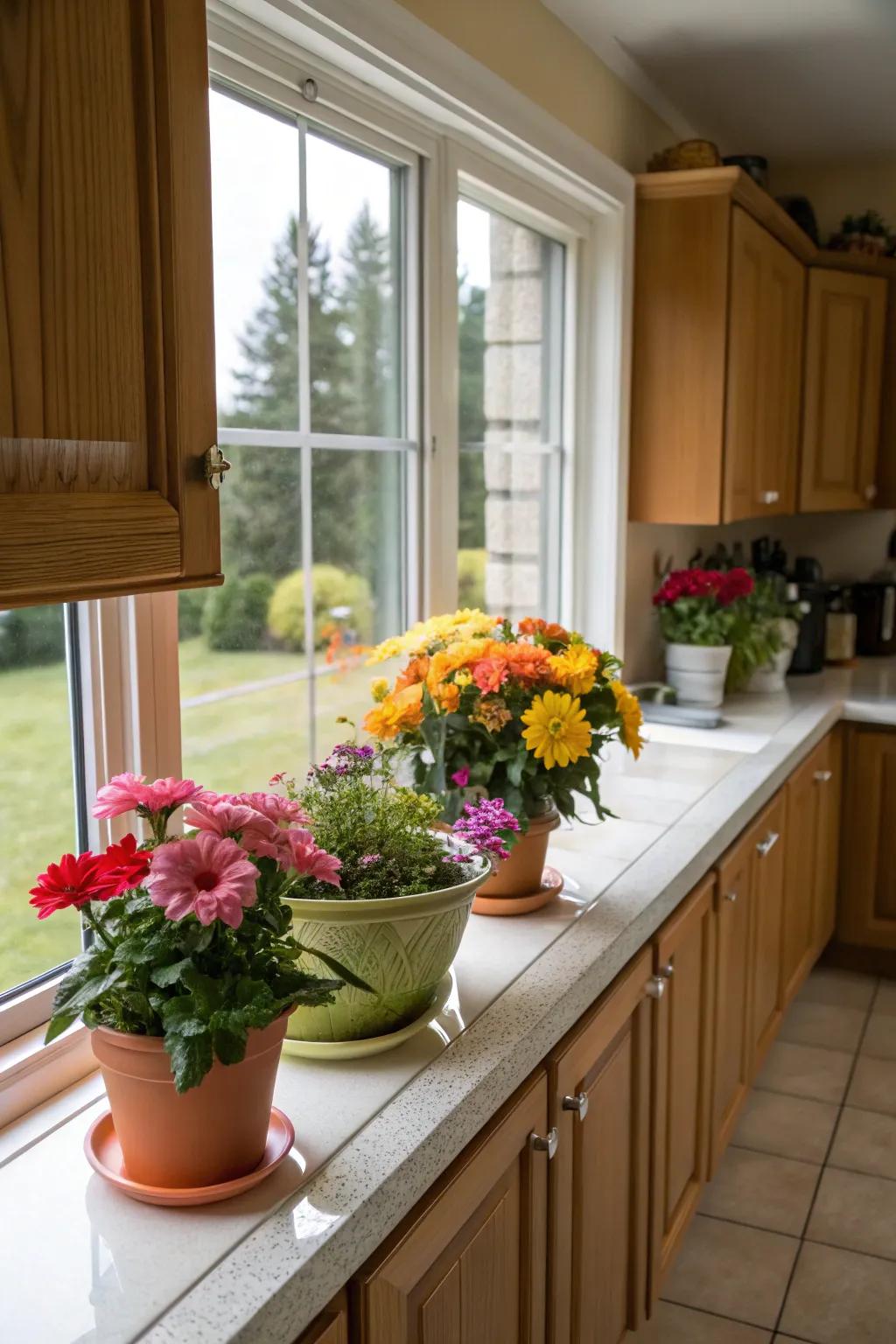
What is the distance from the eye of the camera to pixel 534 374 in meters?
2.76

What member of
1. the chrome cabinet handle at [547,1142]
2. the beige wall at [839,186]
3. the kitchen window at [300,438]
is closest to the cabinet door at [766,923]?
the kitchen window at [300,438]

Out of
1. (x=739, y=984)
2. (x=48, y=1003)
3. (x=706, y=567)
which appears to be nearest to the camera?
(x=48, y=1003)

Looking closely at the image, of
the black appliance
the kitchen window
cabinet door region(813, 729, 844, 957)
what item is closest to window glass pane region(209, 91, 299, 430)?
the kitchen window

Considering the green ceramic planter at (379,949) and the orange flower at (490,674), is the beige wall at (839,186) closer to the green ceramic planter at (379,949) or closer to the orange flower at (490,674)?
the orange flower at (490,674)

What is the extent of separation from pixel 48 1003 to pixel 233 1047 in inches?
Answer: 18.3

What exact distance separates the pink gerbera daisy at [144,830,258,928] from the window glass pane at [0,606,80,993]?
1.37 feet

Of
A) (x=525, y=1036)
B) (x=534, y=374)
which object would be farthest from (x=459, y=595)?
(x=525, y=1036)

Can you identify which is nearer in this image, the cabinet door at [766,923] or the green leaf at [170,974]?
the green leaf at [170,974]

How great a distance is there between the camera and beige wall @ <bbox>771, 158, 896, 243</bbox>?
158 inches

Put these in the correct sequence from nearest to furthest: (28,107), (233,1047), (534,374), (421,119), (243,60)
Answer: (28,107), (233,1047), (243,60), (421,119), (534,374)

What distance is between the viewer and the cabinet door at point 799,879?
2.88m

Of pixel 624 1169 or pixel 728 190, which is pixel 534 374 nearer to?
pixel 728 190

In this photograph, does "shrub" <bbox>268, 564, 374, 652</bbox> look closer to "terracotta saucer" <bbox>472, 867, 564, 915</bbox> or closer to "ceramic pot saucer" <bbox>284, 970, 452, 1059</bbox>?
"terracotta saucer" <bbox>472, 867, 564, 915</bbox>

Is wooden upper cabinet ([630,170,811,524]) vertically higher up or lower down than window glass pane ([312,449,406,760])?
higher up
